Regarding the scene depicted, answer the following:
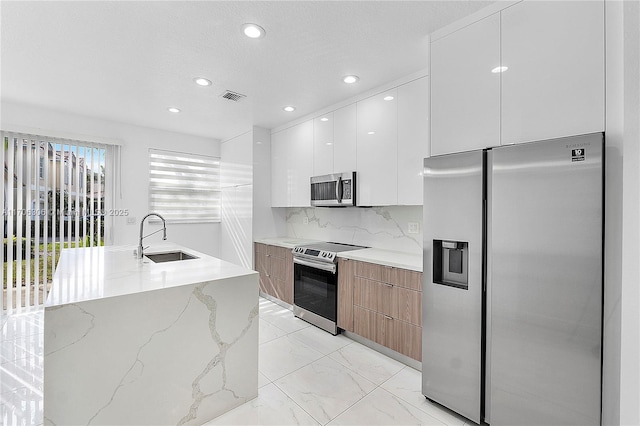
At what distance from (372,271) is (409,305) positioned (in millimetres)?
443

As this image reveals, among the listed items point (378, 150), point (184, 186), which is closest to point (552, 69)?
point (378, 150)

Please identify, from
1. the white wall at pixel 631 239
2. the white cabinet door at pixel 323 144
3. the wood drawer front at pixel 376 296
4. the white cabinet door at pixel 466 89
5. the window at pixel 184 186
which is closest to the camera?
the white wall at pixel 631 239

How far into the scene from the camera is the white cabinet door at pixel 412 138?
8.41ft

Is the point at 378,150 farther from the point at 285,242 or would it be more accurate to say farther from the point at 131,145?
the point at 131,145

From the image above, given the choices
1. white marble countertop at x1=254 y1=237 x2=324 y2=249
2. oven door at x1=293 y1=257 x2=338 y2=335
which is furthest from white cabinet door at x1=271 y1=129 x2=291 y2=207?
oven door at x1=293 y1=257 x2=338 y2=335

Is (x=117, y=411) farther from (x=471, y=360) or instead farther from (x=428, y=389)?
(x=471, y=360)

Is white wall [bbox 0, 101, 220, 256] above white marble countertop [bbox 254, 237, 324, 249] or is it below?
above

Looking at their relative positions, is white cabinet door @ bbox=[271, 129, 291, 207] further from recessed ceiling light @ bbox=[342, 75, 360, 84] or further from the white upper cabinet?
recessed ceiling light @ bbox=[342, 75, 360, 84]

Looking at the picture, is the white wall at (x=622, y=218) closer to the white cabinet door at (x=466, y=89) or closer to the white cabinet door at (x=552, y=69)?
the white cabinet door at (x=552, y=69)

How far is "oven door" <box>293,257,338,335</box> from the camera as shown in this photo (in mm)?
3105

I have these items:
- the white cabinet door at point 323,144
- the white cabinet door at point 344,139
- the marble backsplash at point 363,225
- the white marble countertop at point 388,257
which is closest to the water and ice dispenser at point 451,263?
the white marble countertop at point 388,257

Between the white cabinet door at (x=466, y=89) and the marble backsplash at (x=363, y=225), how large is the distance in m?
1.16

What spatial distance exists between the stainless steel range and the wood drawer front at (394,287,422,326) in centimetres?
77

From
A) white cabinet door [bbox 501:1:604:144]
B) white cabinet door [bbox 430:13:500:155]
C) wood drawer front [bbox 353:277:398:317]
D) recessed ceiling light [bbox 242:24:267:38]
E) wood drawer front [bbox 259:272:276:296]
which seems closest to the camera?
white cabinet door [bbox 501:1:604:144]
